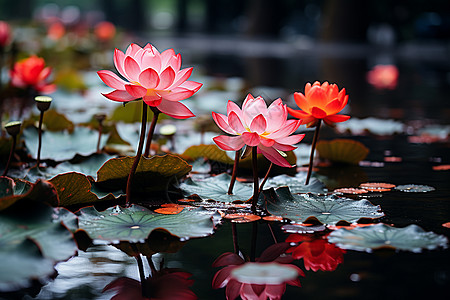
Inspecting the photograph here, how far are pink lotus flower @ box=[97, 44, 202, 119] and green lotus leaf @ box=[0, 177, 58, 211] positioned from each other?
0.83 feet

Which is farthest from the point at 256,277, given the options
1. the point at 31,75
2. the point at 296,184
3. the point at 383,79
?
the point at 383,79

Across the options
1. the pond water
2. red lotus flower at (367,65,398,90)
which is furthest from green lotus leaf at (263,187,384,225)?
red lotus flower at (367,65,398,90)

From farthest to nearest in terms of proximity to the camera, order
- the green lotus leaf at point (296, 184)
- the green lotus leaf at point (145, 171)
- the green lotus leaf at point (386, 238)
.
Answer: the green lotus leaf at point (296, 184), the green lotus leaf at point (145, 171), the green lotus leaf at point (386, 238)

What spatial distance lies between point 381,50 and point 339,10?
66.6 inches

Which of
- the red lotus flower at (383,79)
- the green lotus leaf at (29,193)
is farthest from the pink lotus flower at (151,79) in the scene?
the red lotus flower at (383,79)

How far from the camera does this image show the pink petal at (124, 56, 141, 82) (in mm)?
1315

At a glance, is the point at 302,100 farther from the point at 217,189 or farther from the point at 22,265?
the point at 22,265

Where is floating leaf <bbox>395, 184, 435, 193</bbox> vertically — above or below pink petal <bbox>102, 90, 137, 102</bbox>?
below

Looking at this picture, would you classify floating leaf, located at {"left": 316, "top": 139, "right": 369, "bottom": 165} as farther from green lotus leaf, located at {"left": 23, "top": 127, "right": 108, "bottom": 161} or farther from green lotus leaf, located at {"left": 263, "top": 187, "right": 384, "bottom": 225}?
green lotus leaf, located at {"left": 23, "top": 127, "right": 108, "bottom": 161}

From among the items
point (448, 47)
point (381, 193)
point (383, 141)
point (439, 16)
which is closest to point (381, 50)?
point (448, 47)

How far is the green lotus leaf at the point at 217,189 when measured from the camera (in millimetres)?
1570

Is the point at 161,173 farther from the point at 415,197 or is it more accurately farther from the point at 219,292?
the point at 415,197

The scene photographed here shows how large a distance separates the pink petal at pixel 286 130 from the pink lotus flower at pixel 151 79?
0.64ft

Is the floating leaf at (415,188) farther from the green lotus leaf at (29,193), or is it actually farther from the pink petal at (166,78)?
the green lotus leaf at (29,193)
